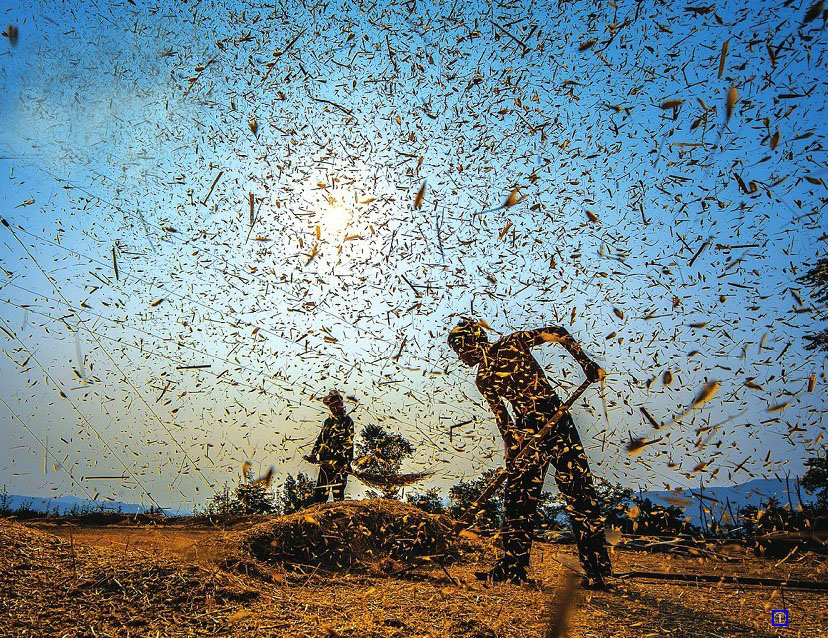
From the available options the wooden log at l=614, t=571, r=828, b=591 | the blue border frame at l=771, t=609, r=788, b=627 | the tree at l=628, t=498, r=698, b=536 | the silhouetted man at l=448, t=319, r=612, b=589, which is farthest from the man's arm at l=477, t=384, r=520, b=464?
the blue border frame at l=771, t=609, r=788, b=627

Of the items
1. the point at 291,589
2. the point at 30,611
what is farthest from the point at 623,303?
the point at 30,611

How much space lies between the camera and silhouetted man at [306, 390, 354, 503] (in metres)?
7.34

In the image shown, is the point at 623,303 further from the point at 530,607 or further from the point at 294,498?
the point at 294,498

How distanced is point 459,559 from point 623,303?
14.3 ft

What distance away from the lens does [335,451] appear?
24.9 feet

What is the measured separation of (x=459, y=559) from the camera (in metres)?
7.11

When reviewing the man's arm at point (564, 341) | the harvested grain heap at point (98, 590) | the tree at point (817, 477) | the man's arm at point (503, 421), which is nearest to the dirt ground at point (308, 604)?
the harvested grain heap at point (98, 590)

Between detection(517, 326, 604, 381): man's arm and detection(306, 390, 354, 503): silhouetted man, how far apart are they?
2.97 metres

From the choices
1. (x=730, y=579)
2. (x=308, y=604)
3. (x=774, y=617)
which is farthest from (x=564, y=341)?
(x=308, y=604)

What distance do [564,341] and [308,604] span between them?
3.65 m

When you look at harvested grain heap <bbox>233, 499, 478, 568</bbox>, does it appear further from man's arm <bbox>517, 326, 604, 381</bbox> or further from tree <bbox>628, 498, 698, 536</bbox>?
man's arm <bbox>517, 326, 604, 381</bbox>

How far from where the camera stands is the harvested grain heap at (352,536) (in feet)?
19.2

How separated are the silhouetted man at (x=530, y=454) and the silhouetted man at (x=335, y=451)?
2.54 metres

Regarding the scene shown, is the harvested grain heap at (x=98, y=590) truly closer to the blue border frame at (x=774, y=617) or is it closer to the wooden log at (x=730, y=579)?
the blue border frame at (x=774, y=617)
